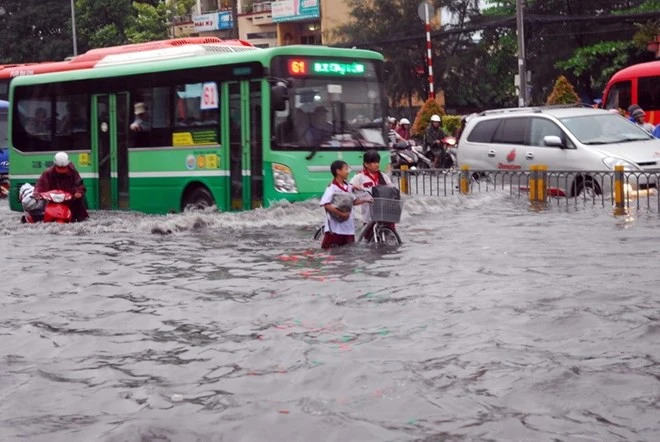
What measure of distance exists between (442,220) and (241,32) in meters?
51.6

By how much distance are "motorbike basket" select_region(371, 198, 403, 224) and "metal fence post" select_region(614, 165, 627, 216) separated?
4.94 metres

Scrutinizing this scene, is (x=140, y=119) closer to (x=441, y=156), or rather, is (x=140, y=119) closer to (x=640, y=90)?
(x=441, y=156)

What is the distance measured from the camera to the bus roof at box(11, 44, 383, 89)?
19766 mm

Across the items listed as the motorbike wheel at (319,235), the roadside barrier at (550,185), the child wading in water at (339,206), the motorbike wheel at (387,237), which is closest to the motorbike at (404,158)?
the roadside barrier at (550,185)

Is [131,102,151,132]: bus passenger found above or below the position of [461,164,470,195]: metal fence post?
above

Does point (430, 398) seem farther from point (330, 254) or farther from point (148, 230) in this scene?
point (148, 230)

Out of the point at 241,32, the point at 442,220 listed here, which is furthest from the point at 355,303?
the point at 241,32

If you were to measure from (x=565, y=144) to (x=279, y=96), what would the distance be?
15.8 feet

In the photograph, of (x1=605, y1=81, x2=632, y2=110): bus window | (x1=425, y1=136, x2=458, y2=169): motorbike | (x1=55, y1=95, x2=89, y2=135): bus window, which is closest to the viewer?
(x1=55, y1=95, x2=89, y2=135): bus window

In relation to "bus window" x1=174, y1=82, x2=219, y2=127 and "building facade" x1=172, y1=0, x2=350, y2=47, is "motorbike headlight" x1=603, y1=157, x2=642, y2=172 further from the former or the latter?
"building facade" x1=172, y1=0, x2=350, y2=47

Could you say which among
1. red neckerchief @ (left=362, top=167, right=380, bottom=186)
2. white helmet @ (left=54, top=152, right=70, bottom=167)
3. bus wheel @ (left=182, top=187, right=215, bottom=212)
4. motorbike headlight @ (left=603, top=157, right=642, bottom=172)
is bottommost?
bus wheel @ (left=182, top=187, right=215, bottom=212)

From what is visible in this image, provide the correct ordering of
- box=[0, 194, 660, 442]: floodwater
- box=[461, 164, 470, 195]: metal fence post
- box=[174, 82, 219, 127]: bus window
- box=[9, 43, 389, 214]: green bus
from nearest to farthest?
1. box=[0, 194, 660, 442]: floodwater
2. box=[9, 43, 389, 214]: green bus
3. box=[174, 82, 219, 127]: bus window
4. box=[461, 164, 470, 195]: metal fence post

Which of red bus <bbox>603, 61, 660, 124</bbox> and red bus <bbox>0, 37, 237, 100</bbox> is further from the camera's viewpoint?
red bus <bbox>603, 61, 660, 124</bbox>

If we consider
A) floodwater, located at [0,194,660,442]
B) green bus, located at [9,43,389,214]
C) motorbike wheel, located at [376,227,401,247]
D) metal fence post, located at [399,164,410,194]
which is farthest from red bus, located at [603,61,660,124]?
motorbike wheel, located at [376,227,401,247]
